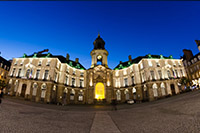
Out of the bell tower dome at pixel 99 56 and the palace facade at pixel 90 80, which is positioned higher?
the bell tower dome at pixel 99 56

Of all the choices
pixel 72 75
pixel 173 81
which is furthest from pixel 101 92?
pixel 173 81

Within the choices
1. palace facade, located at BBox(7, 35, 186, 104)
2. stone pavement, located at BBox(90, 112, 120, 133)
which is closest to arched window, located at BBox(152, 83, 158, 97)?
palace facade, located at BBox(7, 35, 186, 104)

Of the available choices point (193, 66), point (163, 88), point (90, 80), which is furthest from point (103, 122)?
point (193, 66)

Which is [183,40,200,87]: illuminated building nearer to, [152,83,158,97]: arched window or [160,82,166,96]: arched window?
[160,82,166,96]: arched window

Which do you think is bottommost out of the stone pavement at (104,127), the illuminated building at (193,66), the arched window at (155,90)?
the stone pavement at (104,127)

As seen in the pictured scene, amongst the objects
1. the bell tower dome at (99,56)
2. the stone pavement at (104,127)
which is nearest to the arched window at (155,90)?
→ the bell tower dome at (99,56)

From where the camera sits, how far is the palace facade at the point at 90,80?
34156 mm

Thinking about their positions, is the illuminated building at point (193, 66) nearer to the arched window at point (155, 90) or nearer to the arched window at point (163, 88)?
the arched window at point (163, 88)

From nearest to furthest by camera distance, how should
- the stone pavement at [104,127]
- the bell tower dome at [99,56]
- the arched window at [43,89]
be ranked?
the stone pavement at [104,127], the arched window at [43,89], the bell tower dome at [99,56]

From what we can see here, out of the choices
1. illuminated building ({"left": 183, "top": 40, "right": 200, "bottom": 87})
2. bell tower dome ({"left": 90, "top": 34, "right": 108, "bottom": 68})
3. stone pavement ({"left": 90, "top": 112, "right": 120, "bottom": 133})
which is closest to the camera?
stone pavement ({"left": 90, "top": 112, "right": 120, "bottom": 133})

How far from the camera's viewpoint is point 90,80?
4350cm

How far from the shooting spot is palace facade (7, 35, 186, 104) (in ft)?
112

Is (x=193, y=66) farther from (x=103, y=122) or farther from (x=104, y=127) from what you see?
(x=104, y=127)

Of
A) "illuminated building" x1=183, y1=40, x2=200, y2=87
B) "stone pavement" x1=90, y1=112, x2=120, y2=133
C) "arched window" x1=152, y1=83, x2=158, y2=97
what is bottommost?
"stone pavement" x1=90, y1=112, x2=120, y2=133
